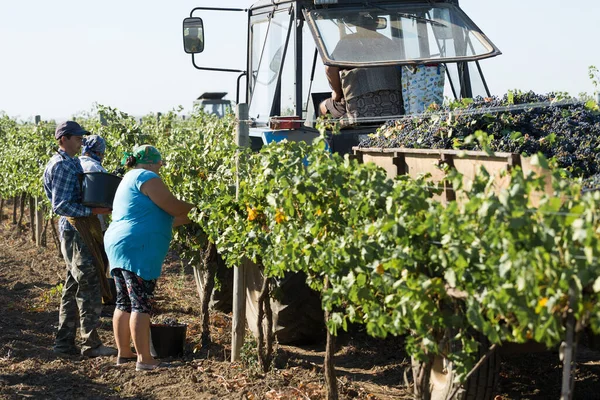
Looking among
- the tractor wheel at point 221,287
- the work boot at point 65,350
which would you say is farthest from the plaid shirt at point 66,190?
the tractor wheel at point 221,287

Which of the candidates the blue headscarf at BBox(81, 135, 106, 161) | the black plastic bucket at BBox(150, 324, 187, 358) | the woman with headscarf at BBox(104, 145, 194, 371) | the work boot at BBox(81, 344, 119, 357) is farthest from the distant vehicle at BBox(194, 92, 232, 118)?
the woman with headscarf at BBox(104, 145, 194, 371)

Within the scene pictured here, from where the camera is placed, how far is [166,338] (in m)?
6.82

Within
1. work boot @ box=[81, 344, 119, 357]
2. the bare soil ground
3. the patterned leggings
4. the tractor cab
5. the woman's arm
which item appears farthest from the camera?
work boot @ box=[81, 344, 119, 357]

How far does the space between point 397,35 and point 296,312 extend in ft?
7.86

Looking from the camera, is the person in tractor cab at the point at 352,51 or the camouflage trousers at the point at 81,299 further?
the camouflage trousers at the point at 81,299

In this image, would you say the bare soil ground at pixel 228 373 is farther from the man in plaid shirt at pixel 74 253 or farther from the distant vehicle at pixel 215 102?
the distant vehicle at pixel 215 102

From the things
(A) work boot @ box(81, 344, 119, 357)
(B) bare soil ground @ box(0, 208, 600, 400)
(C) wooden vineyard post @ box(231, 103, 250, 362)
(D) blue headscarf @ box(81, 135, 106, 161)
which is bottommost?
(B) bare soil ground @ box(0, 208, 600, 400)

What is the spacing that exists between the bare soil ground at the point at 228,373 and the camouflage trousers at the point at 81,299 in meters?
0.17

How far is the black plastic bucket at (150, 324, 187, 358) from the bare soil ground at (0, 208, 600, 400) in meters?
0.12

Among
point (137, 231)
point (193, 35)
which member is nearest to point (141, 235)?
point (137, 231)

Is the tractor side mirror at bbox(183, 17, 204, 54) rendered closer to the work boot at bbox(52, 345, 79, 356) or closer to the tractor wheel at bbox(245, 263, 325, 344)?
the tractor wheel at bbox(245, 263, 325, 344)

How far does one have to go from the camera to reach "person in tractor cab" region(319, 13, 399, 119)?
6.83 m

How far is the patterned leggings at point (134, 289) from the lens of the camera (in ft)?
20.4

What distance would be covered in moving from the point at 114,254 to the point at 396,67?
8.35ft
